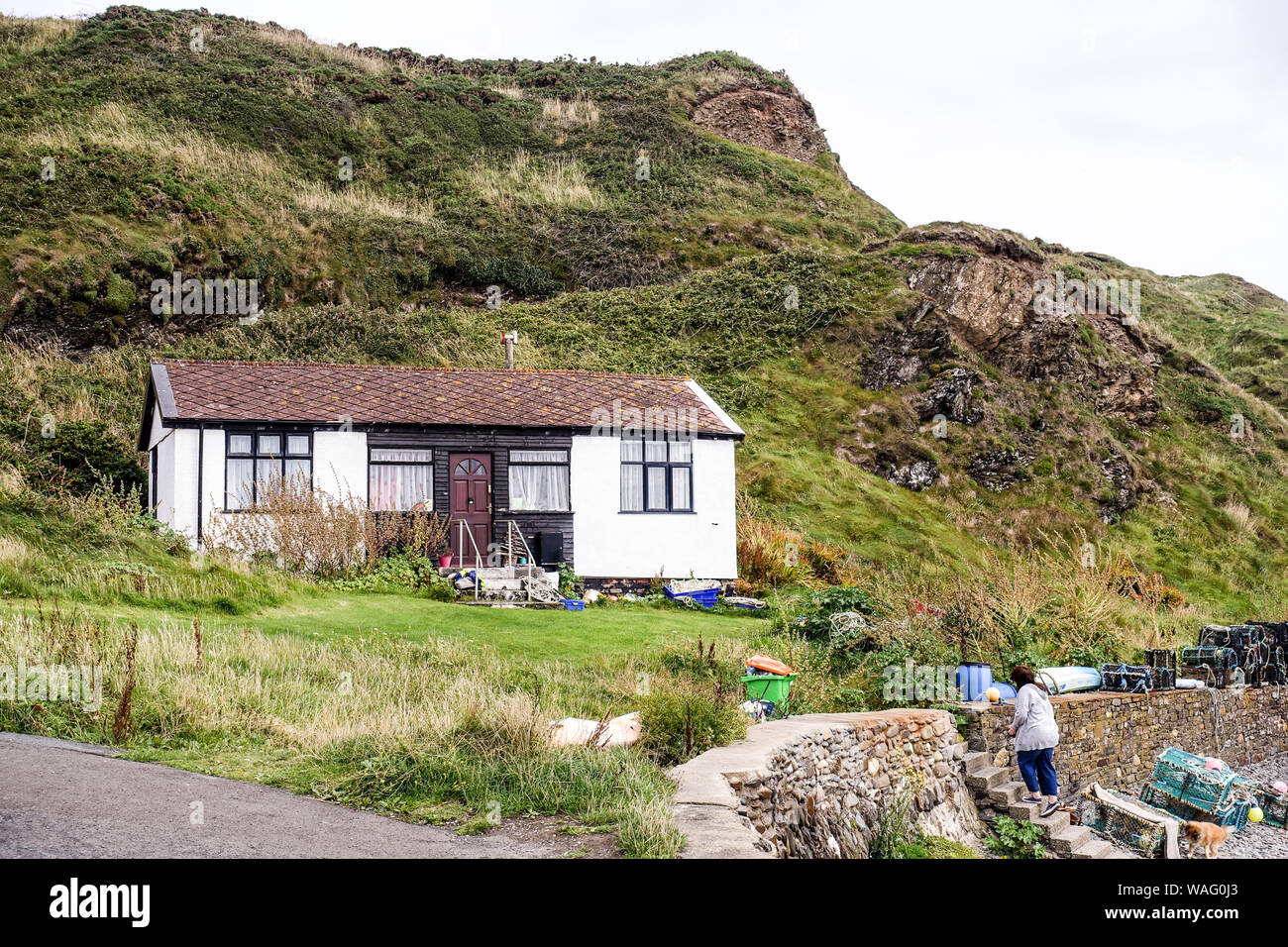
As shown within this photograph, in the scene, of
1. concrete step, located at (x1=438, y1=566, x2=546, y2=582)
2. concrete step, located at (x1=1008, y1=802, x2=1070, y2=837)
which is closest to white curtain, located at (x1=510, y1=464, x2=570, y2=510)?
concrete step, located at (x1=438, y1=566, x2=546, y2=582)

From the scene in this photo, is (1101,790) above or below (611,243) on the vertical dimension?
below

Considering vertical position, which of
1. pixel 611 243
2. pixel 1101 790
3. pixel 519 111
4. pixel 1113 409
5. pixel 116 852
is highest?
pixel 519 111

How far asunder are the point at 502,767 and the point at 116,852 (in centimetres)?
316

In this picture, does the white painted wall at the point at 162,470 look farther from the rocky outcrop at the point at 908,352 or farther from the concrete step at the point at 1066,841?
the rocky outcrop at the point at 908,352

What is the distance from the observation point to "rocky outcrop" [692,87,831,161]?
64.9 metres

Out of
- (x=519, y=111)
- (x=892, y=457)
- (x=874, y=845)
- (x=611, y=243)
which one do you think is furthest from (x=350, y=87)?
(x=874, y=845)

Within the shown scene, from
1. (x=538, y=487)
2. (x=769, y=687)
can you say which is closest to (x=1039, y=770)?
→ (x=769, y=687)

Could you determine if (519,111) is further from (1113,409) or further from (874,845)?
(874,845)

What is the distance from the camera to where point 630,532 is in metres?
24.7

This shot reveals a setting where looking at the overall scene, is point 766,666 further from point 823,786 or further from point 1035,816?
point 1035,816

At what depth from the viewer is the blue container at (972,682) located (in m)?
15.3

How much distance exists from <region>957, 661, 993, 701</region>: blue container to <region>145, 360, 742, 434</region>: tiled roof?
10.8 metres

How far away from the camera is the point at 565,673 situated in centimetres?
1406

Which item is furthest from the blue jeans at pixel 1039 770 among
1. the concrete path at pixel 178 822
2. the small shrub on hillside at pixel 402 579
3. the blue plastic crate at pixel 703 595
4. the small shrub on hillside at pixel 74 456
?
the small shrub on hillside at pixel 74 456
